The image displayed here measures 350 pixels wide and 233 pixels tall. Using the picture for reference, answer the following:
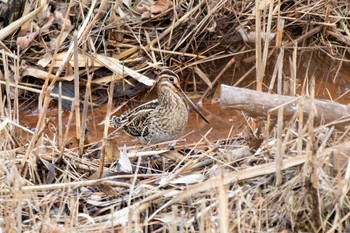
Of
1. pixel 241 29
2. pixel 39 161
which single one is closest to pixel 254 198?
pixel 39 161

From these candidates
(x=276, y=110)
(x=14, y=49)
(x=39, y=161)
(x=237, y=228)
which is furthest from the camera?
(x=14, y=49)

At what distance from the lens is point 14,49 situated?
23.8 ft

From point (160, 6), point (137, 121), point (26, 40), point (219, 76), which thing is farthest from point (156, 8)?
point (137, 121)

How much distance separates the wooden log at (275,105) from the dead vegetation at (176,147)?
0.11 feet

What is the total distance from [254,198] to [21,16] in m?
3.56

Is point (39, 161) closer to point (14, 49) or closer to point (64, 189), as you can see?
point (64, 189)

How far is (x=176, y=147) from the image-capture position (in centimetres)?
552

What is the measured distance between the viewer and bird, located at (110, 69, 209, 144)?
20.8 ft

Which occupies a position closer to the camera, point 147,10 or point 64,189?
point 64,189

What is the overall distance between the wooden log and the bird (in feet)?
6.40

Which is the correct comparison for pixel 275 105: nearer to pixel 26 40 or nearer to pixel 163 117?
pixel 163 117

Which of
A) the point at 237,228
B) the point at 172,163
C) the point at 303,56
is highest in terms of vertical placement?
the point at 303,56

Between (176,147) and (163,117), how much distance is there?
0.86m

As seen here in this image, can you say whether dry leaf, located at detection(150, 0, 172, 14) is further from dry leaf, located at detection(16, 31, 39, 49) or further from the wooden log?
the wooden log
